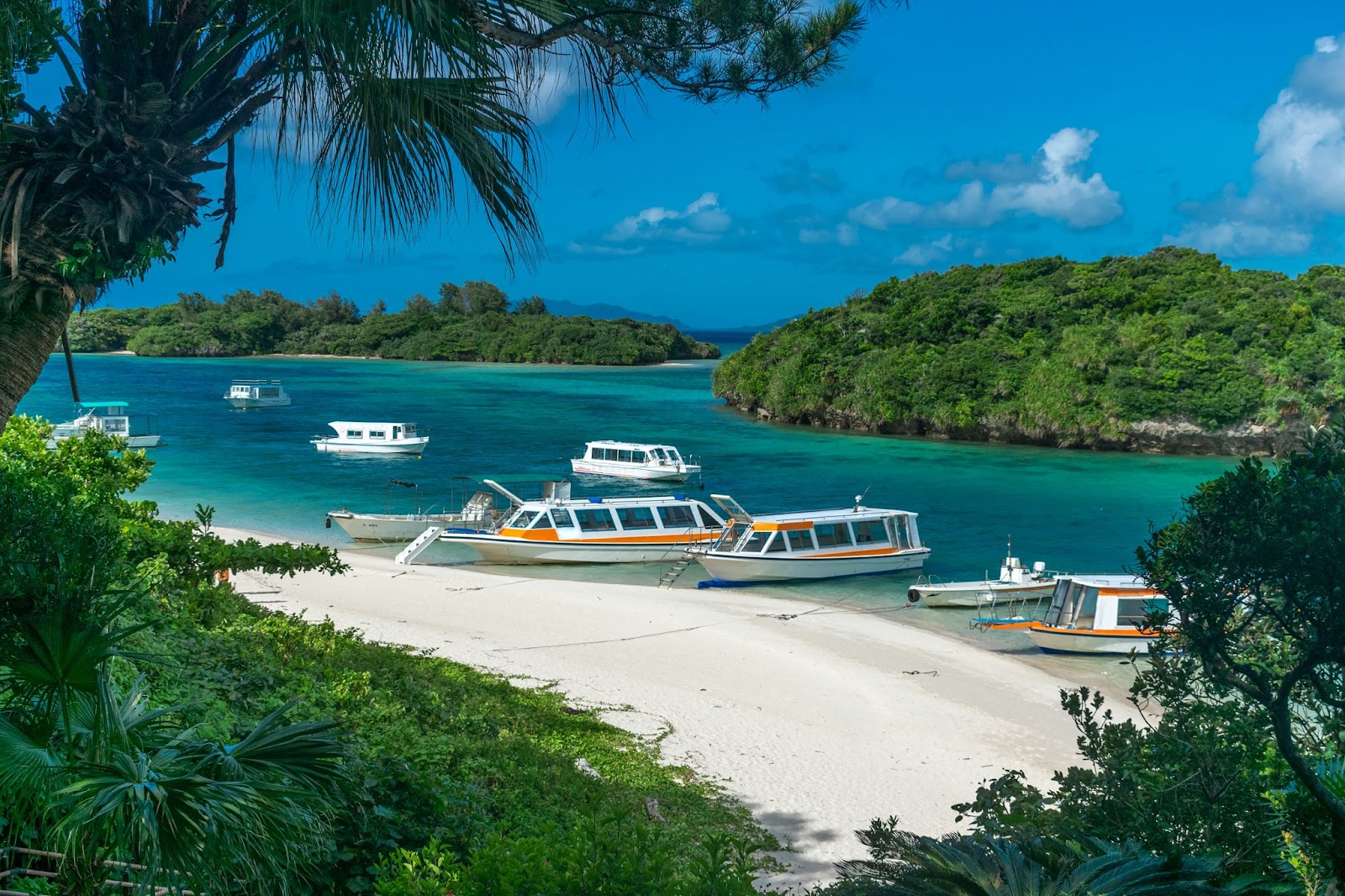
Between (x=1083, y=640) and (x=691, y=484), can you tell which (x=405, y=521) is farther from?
(x=1083, y=640)

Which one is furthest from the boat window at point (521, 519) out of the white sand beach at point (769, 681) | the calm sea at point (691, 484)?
the white sand beach at point (769, 681)

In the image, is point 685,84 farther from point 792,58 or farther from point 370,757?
point 370,757

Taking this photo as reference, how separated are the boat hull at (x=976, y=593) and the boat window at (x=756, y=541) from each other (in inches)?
168

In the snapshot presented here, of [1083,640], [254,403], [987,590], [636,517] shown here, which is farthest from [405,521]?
[254,403]

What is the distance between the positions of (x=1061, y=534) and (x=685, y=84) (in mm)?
32125

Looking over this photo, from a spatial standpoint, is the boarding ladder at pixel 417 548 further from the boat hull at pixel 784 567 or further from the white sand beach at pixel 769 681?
the boat hull at pixel 784 567

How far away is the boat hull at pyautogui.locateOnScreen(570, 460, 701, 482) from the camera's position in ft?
147

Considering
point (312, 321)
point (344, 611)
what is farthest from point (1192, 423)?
point (312, 321)

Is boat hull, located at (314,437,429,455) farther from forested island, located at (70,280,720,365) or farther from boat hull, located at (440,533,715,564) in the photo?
forested island, located at (70,280,720,365)

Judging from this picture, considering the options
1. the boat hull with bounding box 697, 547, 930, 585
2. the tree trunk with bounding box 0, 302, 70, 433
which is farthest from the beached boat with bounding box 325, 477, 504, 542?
the tree trunk with bounding box 0, 302, 70, 433

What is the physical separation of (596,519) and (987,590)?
36.4 ft

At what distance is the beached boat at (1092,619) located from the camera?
62.0 feet

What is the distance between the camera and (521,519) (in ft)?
94.5

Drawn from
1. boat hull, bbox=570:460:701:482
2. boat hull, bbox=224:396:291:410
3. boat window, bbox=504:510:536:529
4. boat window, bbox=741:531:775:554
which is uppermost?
boat hull, bbox=224:396:291:410
